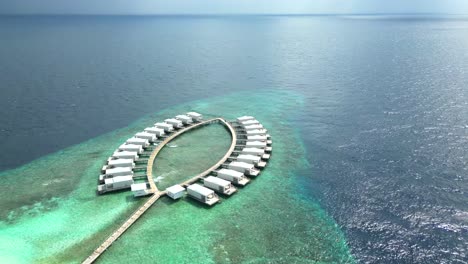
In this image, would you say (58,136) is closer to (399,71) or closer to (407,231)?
(407,231)

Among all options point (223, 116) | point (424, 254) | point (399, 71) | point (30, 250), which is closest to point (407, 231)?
point (424, 254)

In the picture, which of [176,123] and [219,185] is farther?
[176,123]

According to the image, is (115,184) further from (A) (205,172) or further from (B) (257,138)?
(B) (257,138)

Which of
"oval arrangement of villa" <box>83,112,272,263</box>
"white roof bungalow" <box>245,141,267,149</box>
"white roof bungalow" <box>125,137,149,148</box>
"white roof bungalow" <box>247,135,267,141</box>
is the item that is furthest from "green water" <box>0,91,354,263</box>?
"white roof bungalow" <box>247,135,267,141</box>

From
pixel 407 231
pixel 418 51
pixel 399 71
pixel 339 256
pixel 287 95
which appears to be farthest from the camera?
pixel 418 51

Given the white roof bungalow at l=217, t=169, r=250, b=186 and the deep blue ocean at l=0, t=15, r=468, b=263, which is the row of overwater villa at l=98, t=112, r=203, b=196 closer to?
the white roof bungalow at l=217, t=169, r=250, b=186

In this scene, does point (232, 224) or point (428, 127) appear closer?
point (232, 224)

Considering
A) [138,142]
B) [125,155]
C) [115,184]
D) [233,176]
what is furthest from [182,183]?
[138,142]
